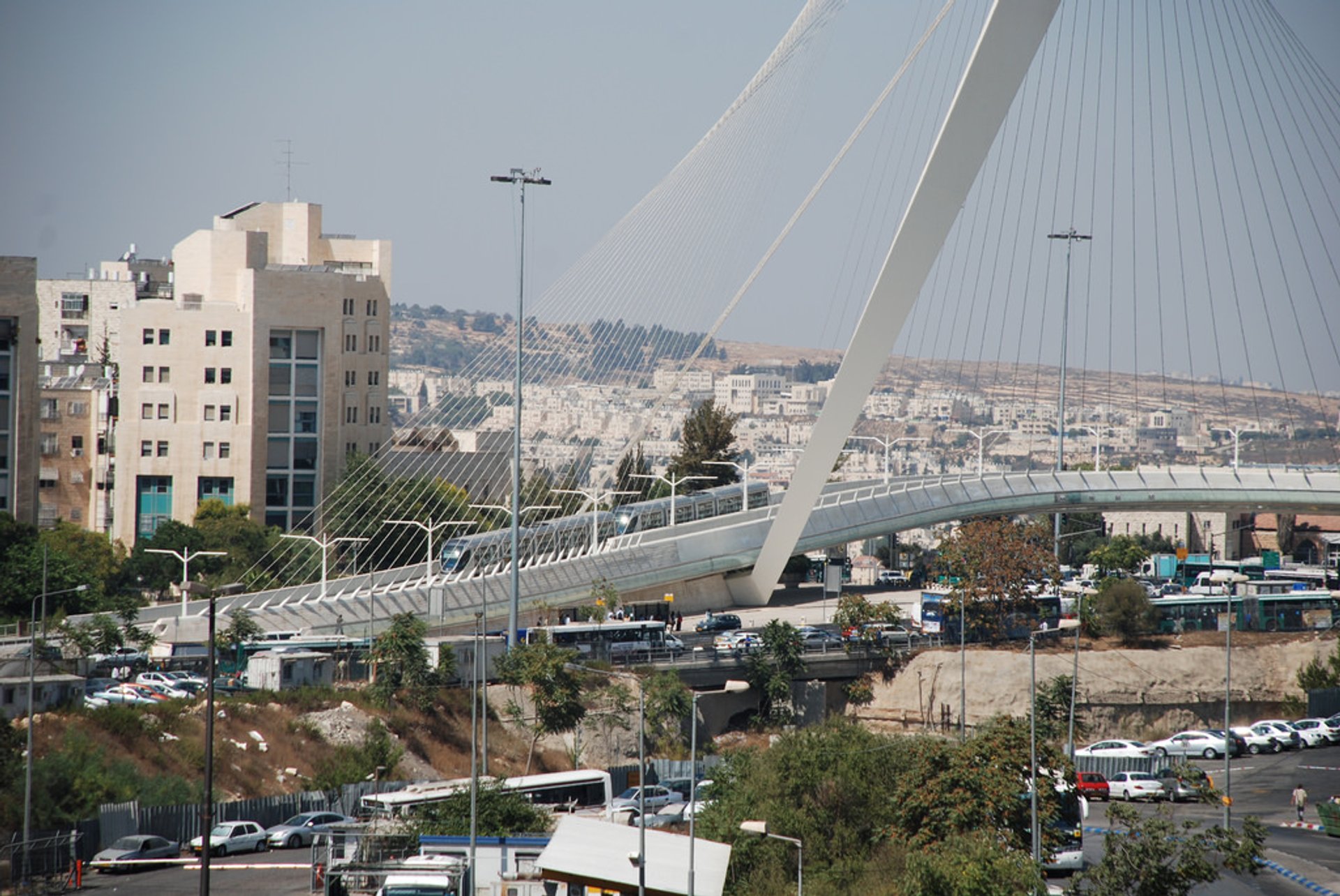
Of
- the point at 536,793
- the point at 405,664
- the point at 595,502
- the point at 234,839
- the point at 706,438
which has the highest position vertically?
the point at 706,438

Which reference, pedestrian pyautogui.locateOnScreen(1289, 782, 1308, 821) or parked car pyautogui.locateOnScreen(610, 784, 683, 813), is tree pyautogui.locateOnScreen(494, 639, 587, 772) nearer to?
parked car pyautogui.locateOnScreen(610, 784, 683, 813)

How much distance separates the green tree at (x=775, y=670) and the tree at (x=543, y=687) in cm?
442

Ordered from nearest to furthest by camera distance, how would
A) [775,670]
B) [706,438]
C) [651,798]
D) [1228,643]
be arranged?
1. [651,798]
2. [1228,643]
3. [775,670]
4. [706,438]

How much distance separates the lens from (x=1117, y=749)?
31.8 metres

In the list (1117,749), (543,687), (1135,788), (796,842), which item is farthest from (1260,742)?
(796,842)

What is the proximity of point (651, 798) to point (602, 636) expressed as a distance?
9.39m

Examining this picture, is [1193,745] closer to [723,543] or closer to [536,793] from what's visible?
[723,543]

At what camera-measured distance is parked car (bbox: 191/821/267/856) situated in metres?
22.8

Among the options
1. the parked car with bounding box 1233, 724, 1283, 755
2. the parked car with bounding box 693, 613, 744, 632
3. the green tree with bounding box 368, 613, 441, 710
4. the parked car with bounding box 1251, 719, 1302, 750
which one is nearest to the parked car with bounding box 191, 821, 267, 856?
the green tree with bounding box 368, 613, 441, 710

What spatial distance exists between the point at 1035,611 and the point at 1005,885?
23179mm

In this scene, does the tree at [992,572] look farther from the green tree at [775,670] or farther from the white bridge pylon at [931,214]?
the green tree at [775,670]

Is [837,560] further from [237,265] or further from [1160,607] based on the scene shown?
[237,265]

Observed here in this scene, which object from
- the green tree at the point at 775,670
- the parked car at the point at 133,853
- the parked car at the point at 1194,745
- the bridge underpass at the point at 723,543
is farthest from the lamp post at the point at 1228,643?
the parked car at the point at 133,853

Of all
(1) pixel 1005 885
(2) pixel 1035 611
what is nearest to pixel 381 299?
(2) pixel 1035 611
